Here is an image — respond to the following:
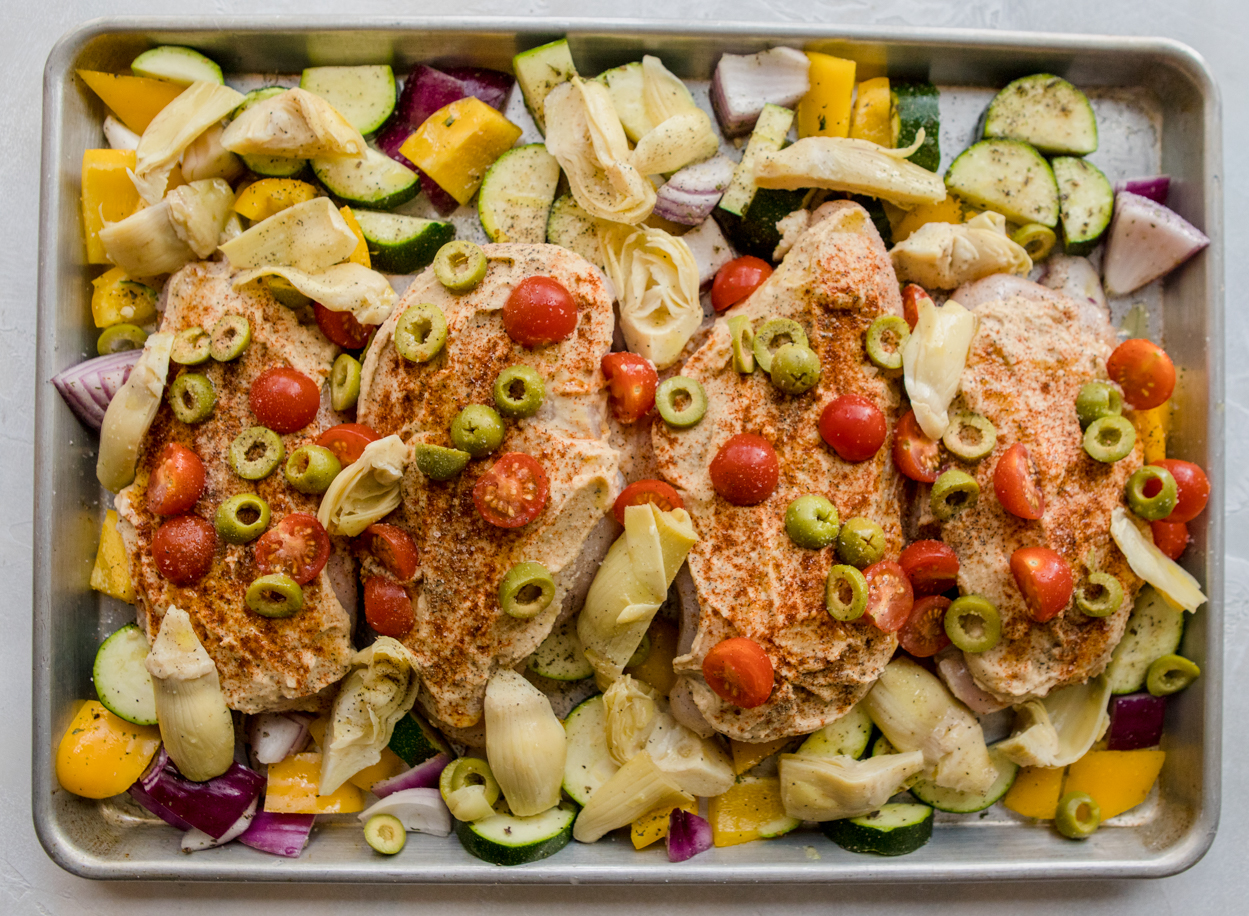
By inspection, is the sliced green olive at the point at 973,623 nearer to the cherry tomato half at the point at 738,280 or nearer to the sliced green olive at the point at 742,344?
the sliced green olive at the point at 742,344

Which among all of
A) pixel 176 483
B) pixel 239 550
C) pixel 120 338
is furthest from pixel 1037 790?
pixel 120 338

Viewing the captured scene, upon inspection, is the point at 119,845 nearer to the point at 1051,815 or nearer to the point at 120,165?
the point at 120,165

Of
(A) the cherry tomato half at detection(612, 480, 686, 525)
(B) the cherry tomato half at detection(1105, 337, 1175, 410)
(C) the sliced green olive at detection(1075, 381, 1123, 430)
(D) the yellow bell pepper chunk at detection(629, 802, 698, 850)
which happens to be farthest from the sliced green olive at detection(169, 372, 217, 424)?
(B) the cherry tomato half at detection(1105, 337, 1175, 410)

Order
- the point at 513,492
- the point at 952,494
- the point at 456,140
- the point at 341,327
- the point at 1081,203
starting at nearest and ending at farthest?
the point at 513,492 → the point at 952,494 → the point at 341,327 → the point at 456,140 → the point at 1081,203

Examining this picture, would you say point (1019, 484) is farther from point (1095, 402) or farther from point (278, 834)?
point (278, 834)

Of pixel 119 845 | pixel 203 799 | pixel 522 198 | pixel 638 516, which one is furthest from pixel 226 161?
pixel 119 845

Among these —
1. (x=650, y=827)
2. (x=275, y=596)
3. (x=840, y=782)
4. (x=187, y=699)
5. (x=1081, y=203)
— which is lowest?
(x=650, y=827)

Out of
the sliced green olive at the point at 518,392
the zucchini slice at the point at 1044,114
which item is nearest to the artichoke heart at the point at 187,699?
the sliced green olive at the point at 518,392
